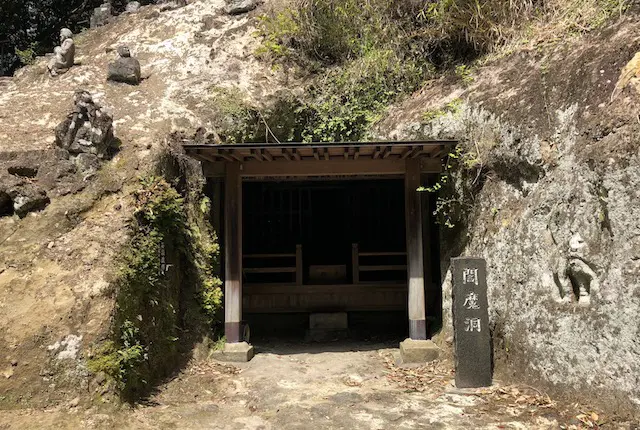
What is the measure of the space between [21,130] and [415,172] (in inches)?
274

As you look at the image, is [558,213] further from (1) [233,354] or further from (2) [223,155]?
(1) [233,354]

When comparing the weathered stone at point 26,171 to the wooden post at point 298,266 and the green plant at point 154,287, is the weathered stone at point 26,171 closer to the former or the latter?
the green plant at point 154,287

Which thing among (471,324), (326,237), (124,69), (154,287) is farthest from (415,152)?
(124,69)

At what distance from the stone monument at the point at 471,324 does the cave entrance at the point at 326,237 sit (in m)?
1.34

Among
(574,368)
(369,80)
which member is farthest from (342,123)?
(574,368)

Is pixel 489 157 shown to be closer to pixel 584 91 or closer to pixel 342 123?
pixel 584 91

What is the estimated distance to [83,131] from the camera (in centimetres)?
739

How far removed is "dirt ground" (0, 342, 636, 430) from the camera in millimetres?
4824

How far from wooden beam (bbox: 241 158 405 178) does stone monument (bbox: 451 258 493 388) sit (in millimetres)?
2055

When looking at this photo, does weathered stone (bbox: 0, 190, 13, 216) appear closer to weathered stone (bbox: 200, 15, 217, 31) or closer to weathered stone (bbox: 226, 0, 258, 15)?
weathered stone (bbox: 200, 15, 217, 31)

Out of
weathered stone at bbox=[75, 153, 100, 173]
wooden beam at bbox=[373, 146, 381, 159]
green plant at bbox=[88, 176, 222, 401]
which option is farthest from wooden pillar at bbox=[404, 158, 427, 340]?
weathered stone at bbox=[75, 153, 100, 173]

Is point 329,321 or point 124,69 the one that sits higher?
point 124,69

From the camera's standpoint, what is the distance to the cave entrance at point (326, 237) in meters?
7.52

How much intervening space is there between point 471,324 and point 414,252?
175 centimetres
